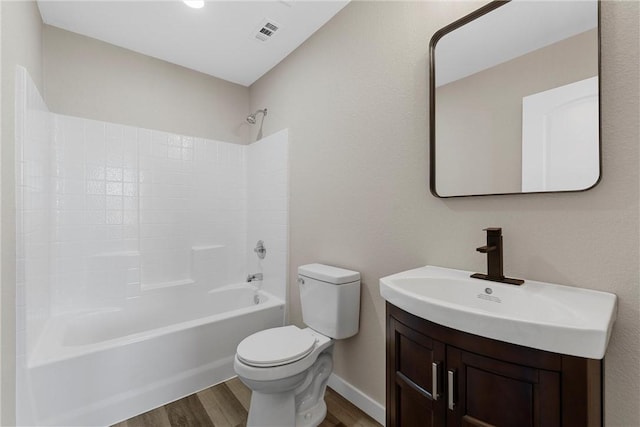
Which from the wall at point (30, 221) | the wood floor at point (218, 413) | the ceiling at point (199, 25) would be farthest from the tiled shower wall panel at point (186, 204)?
the wood floor at point (218, 413)

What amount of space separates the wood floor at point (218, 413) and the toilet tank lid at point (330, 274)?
782mm

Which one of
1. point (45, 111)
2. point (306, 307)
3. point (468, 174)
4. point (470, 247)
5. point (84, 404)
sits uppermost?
point (45, 111)

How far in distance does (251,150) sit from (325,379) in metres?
2.17

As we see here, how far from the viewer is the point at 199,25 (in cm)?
202

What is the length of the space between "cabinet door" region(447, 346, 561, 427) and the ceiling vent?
217 cm

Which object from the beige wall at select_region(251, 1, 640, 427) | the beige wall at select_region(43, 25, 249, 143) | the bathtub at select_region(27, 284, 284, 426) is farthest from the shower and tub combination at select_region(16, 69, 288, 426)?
the beige wall at select_region(251, 1, 640, 427)

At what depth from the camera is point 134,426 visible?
1.62 m

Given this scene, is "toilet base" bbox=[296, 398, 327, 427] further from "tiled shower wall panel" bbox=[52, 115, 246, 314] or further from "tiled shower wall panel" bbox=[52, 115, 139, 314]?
"tiled shower wall panel" bbox=[52, 115, 139, 314]

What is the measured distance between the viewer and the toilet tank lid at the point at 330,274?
5.42 ft

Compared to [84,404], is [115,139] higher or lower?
higher

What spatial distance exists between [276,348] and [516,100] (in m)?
1.55

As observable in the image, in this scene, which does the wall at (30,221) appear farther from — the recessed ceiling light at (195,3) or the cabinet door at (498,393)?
the cabinet door at (498,393)

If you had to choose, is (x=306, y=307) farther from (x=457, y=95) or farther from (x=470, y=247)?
(x=457, y=95)

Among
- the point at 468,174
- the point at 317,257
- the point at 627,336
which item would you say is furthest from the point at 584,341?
the point at 317,257
